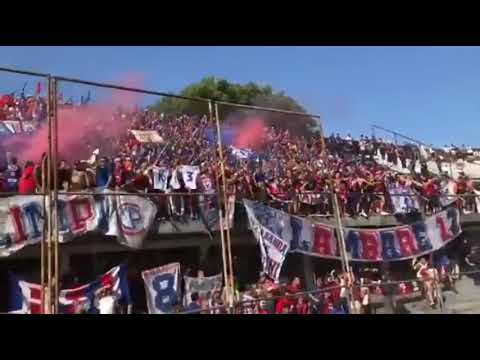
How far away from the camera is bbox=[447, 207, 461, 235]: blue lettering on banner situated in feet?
43.4

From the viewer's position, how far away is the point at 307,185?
12320mm

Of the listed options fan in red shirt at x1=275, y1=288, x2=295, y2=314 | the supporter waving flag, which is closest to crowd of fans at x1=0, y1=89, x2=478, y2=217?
the supporter waving flag

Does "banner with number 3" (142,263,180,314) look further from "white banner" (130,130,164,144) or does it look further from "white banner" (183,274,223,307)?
"white banner" (130,130,164,144)

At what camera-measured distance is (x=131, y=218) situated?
841 cm

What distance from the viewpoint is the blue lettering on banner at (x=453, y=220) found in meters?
13.2

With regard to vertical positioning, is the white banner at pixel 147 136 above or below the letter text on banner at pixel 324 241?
above

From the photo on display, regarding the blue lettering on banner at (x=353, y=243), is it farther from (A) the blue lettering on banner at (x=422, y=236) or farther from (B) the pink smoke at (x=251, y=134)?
(B) the pink smoke at (x=251, y=134)

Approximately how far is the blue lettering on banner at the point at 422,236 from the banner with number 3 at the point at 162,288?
6.39 meters

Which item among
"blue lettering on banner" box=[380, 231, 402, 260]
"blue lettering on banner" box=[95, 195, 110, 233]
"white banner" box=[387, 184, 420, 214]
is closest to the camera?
"blue lettering on banner" box=[95, 195, 110, 233]

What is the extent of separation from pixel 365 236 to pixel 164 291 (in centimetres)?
519

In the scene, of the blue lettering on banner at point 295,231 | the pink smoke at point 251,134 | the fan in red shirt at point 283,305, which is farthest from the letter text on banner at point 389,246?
the fan in red shirt at point 283,305
